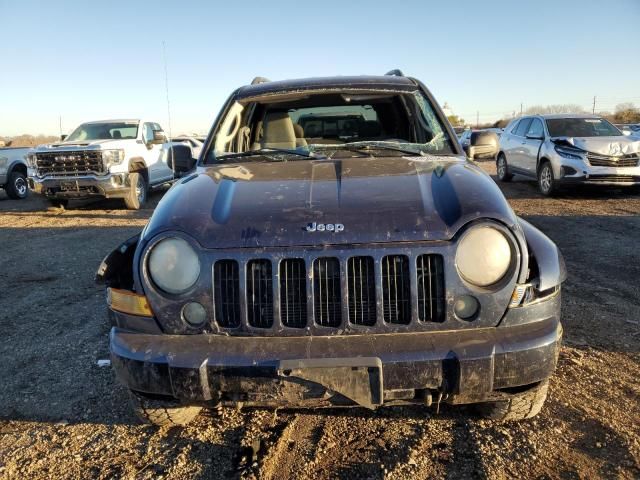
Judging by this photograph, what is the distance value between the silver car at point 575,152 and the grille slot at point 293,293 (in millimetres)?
9618

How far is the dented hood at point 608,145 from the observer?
10.2m

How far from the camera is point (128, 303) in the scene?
239cm

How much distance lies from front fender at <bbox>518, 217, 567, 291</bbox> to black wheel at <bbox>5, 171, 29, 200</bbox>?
585 inches

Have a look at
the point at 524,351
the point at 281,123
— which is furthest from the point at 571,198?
the point at 524,351

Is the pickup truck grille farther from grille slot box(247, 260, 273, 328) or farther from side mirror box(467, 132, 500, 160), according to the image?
side mirror box(467, 132, 500, 160)

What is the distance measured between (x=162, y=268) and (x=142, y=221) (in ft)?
25.3

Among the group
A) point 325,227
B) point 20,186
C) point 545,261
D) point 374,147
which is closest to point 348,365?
point 325,227

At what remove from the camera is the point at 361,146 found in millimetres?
3455

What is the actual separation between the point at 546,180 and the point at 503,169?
292 cm

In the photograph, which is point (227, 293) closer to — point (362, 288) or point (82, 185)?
point (362, 288)

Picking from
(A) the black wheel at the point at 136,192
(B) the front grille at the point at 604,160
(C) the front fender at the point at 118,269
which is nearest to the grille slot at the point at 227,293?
(C) the front fender at the point at 118,269

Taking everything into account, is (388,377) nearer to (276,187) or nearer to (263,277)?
(263,277)

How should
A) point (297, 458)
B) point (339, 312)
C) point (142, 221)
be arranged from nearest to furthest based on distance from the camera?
point (339, 312)
point (297, 458)
point (142, 221)

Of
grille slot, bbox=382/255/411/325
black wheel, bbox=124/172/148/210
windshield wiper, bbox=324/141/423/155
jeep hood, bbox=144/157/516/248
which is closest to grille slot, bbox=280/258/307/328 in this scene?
jeep hood, bbox=144/157/516/248
